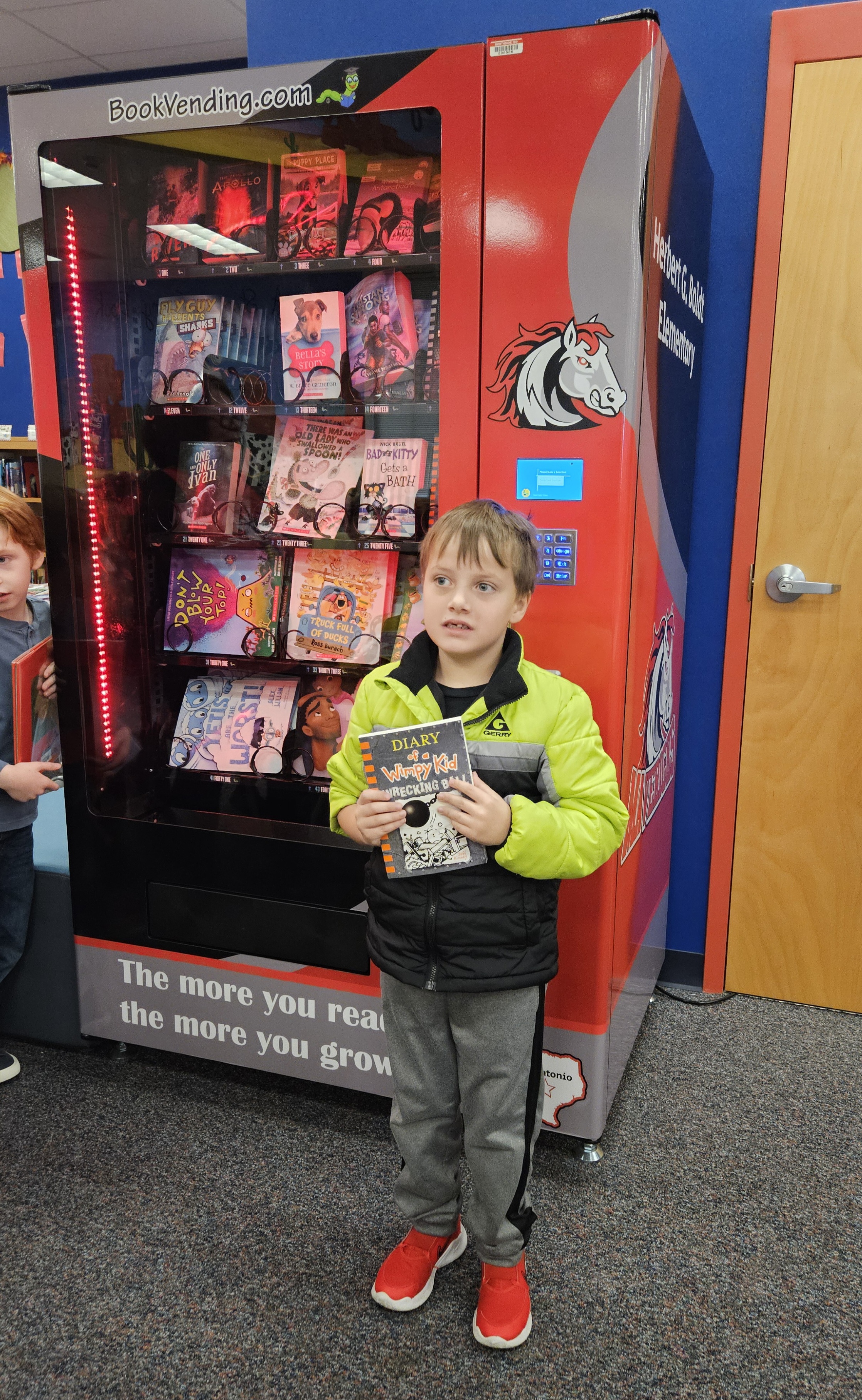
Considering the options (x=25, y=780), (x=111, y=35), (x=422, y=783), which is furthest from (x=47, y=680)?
(x=111, y=35)

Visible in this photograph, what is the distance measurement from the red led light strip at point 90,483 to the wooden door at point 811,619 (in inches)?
67.0

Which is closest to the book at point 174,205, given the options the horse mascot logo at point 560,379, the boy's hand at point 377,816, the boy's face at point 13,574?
the boy's face at point 13,574

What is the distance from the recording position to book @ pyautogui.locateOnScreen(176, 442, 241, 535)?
2316 millimetres

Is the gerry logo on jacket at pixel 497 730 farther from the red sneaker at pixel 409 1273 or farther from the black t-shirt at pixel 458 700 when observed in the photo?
the red sneaker at pixel 409 1273

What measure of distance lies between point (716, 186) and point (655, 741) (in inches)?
58.4

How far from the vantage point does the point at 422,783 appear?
146 centimetres

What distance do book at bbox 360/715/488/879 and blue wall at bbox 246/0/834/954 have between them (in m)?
1.42

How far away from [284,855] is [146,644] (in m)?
0.67

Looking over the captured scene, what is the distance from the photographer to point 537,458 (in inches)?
71.0

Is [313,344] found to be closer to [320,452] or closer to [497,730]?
[320,452]

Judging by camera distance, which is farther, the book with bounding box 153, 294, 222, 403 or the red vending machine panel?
the book with bounding box 153, 294, 222, 403

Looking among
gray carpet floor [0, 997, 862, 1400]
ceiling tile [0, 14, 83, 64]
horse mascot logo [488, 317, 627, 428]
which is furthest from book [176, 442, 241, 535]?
ceiling tile [0, 14, 83, 64]

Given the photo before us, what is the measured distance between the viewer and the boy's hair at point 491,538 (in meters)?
1.47

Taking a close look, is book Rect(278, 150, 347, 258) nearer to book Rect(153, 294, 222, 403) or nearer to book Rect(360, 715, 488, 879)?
book Rect(153, 294, 222, 403)
